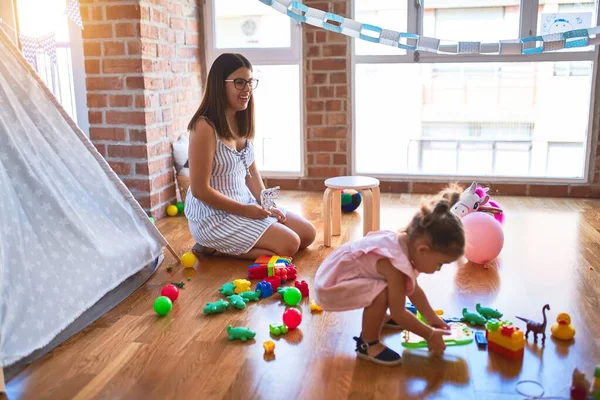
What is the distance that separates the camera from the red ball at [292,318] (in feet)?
5.85

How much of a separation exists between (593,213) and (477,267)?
121 centimetres

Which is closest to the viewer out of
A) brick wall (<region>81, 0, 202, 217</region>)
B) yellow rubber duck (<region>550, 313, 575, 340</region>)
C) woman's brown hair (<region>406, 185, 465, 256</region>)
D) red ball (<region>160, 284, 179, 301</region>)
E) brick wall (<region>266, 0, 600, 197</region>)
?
woman's brown hair (<region>406, 185, 465, 256</region>)

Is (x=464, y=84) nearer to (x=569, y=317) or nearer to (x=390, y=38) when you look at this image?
(x=390, y=38)

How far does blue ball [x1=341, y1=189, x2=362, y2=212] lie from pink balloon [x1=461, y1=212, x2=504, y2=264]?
3.15ft

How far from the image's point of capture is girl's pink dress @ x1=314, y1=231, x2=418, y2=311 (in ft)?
5.04

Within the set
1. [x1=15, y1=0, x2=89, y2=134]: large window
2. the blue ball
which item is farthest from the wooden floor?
[x1=15, y1=0, x2=89, y2=134]: large window

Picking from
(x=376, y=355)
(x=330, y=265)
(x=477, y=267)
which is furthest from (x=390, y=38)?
(x=376, y=355)

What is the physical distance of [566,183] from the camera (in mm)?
3555

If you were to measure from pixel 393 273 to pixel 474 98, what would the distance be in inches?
95.8

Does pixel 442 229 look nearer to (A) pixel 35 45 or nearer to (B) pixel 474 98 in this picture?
(A) pixel 35 45

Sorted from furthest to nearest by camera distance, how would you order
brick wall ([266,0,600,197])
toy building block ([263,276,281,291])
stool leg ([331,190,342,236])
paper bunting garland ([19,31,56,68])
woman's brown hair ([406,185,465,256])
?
brick wall ([266,0,600,197])
stool leg ([331,190,342,236])
paper bunting garland ([19,31,56,68])
toy building block ([263,276,281,291])
woman's brown hair ([406,185,465,256])

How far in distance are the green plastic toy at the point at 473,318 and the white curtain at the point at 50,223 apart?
3.85 feet

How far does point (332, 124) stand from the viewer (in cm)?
375

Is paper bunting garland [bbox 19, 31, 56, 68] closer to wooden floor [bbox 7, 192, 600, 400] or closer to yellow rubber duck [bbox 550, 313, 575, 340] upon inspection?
wooden floor [bbox 7, 192, 600, 400]
